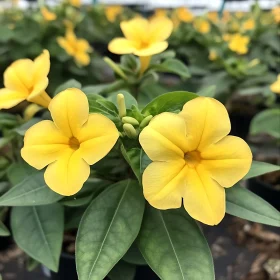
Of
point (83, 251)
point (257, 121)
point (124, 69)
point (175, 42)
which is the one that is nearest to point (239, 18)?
point (175, 42)

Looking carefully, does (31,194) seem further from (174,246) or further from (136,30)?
(136,30)

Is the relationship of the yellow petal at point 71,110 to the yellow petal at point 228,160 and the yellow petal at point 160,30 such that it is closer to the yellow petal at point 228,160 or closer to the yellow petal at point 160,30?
the yellow petal at point 228,160

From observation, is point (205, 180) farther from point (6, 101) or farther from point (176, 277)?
point (6, 101)

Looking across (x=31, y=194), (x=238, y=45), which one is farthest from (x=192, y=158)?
(x=238, y=45)

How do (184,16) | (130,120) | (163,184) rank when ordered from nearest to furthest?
(163,184) → (130,120) → (184,16)

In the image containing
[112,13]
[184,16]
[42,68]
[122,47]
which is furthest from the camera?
[112,13]

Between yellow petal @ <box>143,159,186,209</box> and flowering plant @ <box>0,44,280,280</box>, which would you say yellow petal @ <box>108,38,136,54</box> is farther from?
yellow petal @ <box>143,159,186,209</box>
